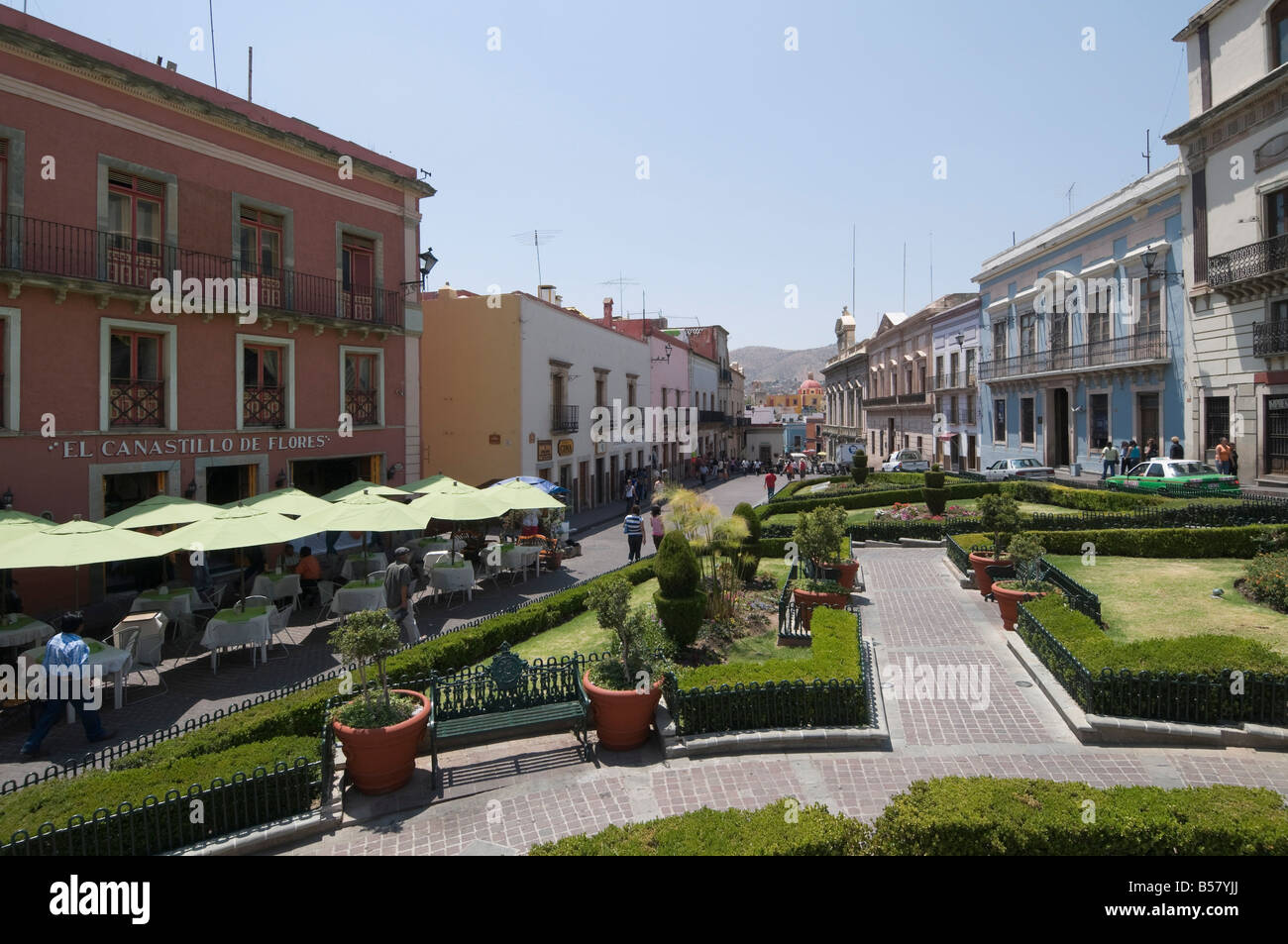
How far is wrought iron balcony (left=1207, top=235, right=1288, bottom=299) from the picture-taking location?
19344mm

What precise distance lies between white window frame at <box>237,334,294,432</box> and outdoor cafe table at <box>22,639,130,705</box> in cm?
853

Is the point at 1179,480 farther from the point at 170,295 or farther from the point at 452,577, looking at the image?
the point at 170,295

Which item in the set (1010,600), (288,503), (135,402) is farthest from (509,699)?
(135,402)

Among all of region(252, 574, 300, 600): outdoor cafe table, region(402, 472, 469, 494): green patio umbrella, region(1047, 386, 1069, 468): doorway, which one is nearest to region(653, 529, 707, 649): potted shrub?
region(252, 574, 300, 600): outdoor cafe table

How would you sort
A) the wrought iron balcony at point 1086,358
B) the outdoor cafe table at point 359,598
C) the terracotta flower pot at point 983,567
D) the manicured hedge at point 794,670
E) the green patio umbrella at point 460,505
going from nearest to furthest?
1. the manicured hedge at point 794,670
2. the outdoor cafe table at point 359,598
3. the terracotta flower pot at point 983,567
4. the green patio umbrella at point 460,505
5. the wrought iron balcony at point 1086,358

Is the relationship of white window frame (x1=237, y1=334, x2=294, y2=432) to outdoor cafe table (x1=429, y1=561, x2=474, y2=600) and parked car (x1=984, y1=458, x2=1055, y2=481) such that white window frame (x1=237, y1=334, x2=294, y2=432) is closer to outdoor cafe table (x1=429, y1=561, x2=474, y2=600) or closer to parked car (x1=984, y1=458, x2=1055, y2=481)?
outdoor cafe table (x1=429, y1=561, x2=474, y2=600)

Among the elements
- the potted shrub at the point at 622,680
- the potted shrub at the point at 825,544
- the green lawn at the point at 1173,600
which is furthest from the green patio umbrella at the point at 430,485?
the green lawn at the point at 1173,600

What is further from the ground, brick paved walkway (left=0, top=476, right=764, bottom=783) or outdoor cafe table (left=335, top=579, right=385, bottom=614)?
outdoor cafe table (left=335, top=579, right=385, bottom=614)

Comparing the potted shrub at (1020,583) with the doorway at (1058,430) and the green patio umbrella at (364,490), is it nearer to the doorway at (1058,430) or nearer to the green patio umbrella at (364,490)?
the green patio umbrella at (364,490)

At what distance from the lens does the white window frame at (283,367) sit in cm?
1692

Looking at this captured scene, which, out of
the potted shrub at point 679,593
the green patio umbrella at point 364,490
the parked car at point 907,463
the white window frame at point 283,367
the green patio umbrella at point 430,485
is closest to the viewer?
the potted shrub at point 679,593

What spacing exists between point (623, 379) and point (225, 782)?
1349 inches

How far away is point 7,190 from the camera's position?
43.4ft

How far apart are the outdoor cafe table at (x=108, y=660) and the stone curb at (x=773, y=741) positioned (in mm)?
6759
